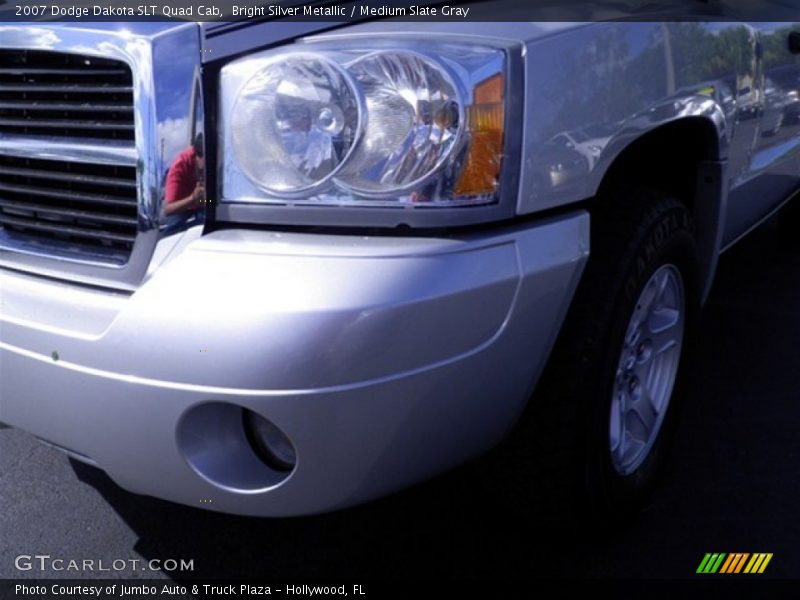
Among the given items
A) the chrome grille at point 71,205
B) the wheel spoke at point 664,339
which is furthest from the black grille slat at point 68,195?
the wheel spoke at point 664,339

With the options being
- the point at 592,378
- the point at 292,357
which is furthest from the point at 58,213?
the point at 592,378

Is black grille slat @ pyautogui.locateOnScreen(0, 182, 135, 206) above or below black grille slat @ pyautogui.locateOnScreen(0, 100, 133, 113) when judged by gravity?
below

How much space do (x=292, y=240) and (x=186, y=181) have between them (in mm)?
237

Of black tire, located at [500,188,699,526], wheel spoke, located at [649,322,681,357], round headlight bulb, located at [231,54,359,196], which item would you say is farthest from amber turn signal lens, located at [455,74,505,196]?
wheel spoke, located at [649,322,681,357]

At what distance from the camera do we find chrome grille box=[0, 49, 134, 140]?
2.09 metres

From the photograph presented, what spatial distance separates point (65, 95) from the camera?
2.18 metres

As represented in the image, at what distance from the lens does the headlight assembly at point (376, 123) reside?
80.3 inches

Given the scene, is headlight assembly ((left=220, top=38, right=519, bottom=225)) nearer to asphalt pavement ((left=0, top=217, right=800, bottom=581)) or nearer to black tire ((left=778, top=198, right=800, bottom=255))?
asphalt pavement ((left=0, top=217, right=800, bottom=581))

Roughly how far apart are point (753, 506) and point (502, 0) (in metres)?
1.56

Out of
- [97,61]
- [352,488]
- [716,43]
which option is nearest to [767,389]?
[716,43]

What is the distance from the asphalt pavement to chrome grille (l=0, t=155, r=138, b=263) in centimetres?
89

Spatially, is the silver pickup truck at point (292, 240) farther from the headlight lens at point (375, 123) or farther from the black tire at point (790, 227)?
the black tire at point (790, 227)

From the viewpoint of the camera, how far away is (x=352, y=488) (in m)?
2.07

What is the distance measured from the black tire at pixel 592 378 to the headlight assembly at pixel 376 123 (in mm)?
477
